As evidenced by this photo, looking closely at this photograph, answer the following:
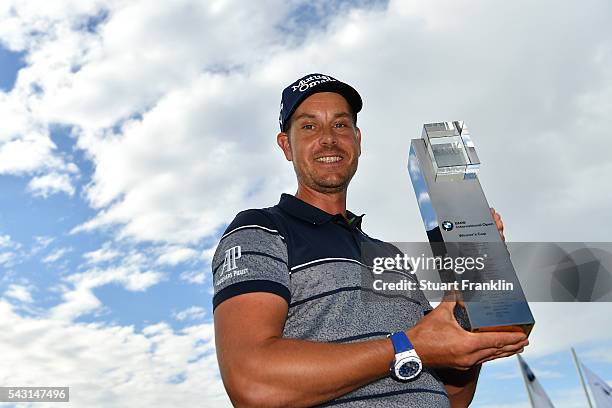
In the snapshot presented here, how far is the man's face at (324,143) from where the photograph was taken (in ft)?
13.1

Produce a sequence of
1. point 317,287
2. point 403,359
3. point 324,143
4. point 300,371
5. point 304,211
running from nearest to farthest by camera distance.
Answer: point 300,371 → point 403,359 → point 317,287 → point 304,211 → point 324,143

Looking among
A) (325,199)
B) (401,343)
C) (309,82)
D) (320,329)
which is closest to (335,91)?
(309,82)

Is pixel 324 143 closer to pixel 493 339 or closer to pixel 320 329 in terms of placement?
pixel 320 329

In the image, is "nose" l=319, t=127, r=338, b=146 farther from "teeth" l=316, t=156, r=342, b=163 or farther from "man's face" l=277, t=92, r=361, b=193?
"teeth" l=316, t=156, r=342, b=163

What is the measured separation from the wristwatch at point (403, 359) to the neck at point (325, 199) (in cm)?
153

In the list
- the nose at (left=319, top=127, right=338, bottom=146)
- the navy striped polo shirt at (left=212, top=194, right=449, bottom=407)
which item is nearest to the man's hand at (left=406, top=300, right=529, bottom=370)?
the navy striped polo shirt at (left=212, top=194, right=449, bottom=407)

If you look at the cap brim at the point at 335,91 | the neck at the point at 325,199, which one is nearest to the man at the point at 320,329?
the neck at the point at 325,199

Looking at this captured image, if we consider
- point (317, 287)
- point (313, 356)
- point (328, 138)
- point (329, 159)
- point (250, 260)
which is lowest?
point (313, 356)

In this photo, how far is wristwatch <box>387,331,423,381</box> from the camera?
102 inches

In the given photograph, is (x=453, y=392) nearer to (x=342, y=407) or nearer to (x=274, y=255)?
(x=342, y=407)

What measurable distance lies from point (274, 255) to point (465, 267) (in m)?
1.01

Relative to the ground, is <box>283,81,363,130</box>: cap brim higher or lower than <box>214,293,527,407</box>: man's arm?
higher

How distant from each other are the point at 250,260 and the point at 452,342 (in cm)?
108

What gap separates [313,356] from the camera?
8.31ft
